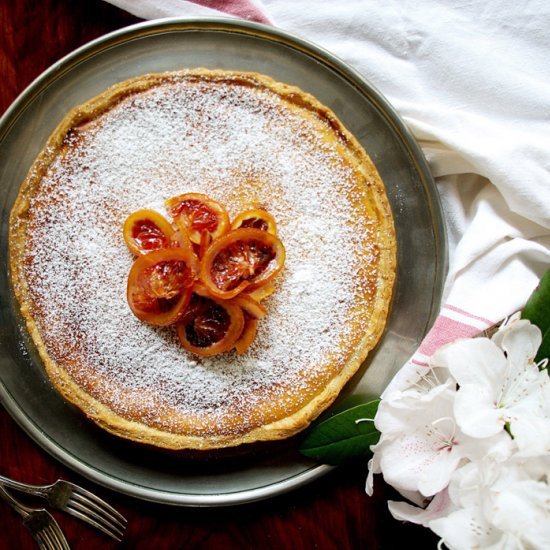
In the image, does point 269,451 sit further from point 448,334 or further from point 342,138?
point 342,138

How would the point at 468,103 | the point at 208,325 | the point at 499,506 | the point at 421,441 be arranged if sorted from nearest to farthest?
the point at 499,506 → the point at 421,441 → the point at 208,325 → the point at 468,103

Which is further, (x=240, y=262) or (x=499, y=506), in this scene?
(x=240, y=262)

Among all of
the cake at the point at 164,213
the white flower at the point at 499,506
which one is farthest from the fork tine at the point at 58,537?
the white flower at the point at 499,506

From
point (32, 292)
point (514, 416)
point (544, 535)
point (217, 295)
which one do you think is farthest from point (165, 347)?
point (544, 535)

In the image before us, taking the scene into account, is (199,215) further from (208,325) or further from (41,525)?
(41,525)

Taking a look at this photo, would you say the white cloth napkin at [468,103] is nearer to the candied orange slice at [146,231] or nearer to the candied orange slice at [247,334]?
the candied orange slice at [247,334]

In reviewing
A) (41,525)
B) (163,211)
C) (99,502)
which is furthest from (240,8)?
(41,525)
